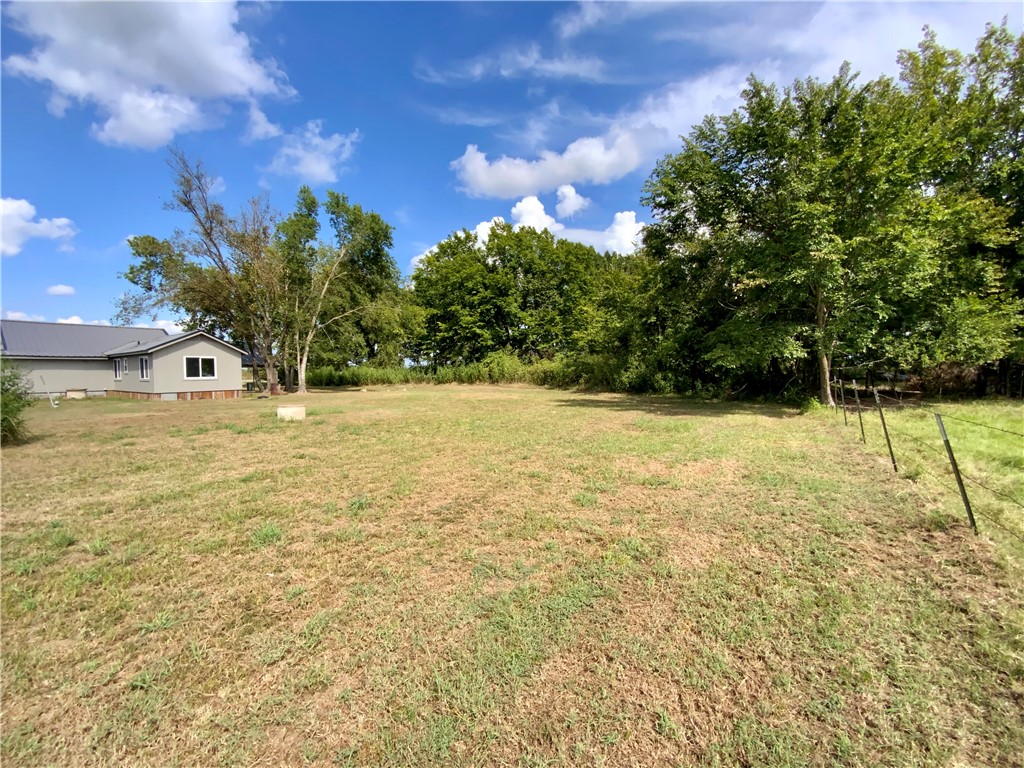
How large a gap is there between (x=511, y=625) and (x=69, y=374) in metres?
30.9

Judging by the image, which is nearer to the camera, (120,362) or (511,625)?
(511,625)

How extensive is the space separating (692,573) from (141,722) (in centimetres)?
335

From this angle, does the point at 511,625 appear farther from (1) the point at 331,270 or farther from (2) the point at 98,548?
(1) the point at 331,270

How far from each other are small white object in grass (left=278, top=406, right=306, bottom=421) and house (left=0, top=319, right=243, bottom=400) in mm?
13021

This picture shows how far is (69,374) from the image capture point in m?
23.1

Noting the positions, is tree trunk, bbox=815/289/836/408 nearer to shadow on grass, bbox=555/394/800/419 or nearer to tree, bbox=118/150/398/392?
shadow on grass, bbox=555/394/800/419

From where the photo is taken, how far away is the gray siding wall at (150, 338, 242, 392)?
67.6 feet

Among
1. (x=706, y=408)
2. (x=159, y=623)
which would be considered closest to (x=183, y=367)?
(x=159, y=623)

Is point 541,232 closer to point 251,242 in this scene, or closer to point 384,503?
point 251,242

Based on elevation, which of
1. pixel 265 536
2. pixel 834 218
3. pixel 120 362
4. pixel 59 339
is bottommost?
pixel 265 536

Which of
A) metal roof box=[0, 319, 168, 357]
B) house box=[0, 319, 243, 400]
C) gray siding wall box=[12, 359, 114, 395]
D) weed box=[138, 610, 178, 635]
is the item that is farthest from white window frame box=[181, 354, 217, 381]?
weed box=[138, 610, 178, 635]

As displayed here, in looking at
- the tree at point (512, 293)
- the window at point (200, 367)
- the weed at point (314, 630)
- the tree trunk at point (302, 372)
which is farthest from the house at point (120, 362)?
the weed at point (314, 630)

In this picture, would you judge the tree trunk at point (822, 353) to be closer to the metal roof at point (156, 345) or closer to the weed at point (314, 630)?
the weed at point (314, 630)

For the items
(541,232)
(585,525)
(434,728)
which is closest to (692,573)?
(585,525)
